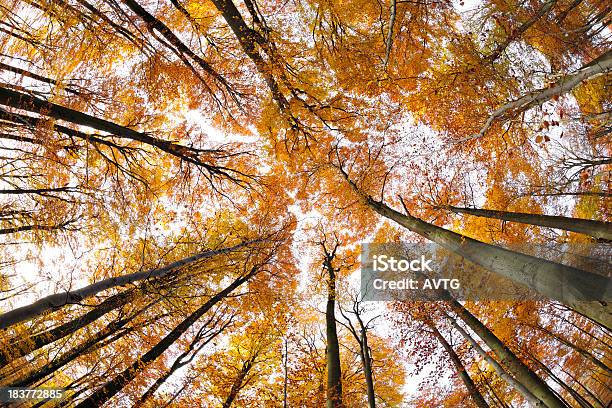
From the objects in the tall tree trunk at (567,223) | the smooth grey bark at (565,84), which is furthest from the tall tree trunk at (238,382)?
the smooth grey bark at (565,84)

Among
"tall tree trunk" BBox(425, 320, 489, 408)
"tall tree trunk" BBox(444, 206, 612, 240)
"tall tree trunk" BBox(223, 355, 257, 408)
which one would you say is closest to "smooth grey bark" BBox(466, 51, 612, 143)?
"tall tree trunk" BBox(444, 206, 612, 240)

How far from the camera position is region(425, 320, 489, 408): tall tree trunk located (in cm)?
752

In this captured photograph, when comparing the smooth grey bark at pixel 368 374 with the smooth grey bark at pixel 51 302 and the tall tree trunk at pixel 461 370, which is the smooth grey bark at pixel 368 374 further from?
the smooth grey bark at pixel 51 302

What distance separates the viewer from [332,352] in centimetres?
836

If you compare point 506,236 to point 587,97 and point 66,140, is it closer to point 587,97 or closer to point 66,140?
point 587,97

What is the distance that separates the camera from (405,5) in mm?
6652

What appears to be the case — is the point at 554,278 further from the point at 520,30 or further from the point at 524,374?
the point at 520,30

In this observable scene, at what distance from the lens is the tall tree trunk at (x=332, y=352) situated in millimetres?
7258

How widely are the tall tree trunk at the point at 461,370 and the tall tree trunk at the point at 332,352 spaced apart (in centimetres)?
297

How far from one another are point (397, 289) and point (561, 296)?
30.7ft

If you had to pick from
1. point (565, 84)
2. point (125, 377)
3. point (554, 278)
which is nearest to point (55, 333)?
point (125, 377)

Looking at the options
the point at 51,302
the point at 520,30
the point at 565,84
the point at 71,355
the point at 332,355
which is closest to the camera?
the point at 51,302

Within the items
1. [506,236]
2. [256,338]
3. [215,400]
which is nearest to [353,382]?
[256,338]

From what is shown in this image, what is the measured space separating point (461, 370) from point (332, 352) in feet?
10.6
